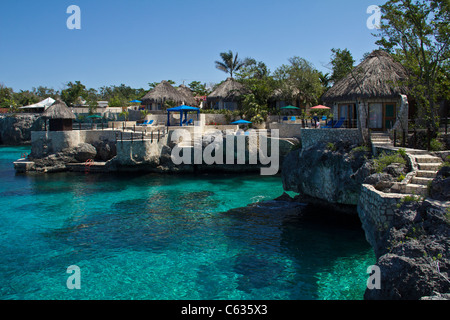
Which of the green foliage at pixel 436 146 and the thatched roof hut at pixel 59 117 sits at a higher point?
the thatched roof hut at pixel 59 117

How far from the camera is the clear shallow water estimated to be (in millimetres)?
11672

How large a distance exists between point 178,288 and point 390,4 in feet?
54.9

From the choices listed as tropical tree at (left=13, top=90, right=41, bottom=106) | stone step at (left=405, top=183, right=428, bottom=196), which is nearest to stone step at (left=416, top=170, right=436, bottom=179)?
stone step at (left=405, top=183, right=428, bottom=196)

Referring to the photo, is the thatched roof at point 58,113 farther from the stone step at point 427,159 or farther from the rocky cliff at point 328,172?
the stone step at point 427,159

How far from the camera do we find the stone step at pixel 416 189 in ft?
36.1

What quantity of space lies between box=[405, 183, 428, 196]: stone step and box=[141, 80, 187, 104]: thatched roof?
36.1 metres

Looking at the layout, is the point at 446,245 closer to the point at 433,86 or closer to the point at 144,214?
the point at 433,86

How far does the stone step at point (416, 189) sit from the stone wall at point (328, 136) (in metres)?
7.65

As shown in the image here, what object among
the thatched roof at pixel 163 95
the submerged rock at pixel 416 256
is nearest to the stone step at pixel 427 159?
the submerged rock at pixel 416 256

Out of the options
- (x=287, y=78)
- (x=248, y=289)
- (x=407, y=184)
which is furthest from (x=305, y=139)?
(x=287, y=78)

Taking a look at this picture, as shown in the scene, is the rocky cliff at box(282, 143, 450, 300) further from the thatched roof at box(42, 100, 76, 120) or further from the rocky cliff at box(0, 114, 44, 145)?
the rocky cliff at box(0, 114, 44, 145)

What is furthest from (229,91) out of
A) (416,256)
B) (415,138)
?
(416,256)
